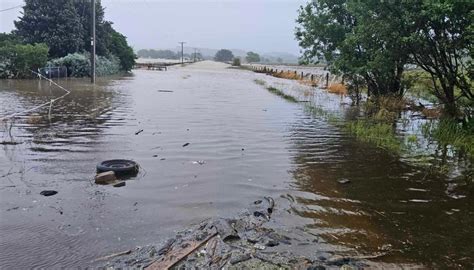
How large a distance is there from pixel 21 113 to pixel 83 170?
777cm

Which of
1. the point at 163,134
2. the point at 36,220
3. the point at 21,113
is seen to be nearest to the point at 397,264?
the point at 36,220

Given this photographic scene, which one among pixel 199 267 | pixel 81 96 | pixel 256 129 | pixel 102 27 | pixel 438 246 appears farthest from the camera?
pixel 102 27

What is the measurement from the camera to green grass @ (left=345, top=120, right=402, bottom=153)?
1080 cm

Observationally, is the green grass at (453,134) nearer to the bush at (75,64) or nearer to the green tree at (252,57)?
the bush at (75,64)

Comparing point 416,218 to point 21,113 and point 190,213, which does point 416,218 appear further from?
point 21,113

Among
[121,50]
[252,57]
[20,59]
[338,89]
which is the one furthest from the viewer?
[252,57]

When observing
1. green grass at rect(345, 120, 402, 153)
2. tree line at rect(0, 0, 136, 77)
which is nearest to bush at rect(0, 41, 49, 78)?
tree line at rect(0, 0, 136, 77)

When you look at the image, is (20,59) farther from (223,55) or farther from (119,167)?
(223,55)

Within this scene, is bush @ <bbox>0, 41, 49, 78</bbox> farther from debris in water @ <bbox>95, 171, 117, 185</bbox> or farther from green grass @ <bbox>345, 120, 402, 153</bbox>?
debris in water @ <bbox>95, 171, 117, 185</bbox>

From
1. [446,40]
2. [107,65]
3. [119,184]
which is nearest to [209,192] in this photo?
[119,184]

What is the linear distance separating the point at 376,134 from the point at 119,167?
25.3 ft

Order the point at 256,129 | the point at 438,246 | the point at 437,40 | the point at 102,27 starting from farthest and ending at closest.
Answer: the point at 102,27
the point at 256,129
the point at 437,40
the point at 438,246

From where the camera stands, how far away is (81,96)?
20750 millimetres

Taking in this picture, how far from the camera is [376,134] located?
12.1 m
